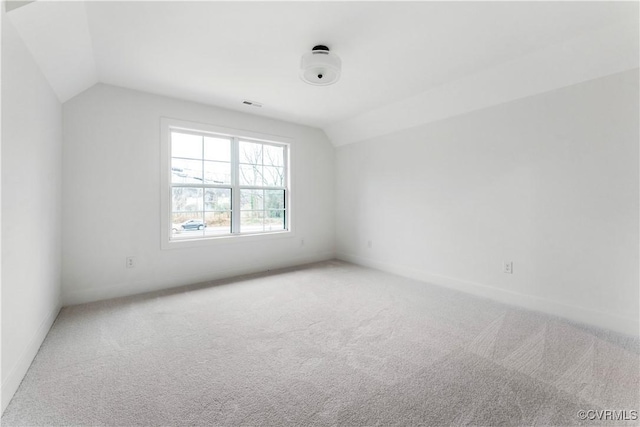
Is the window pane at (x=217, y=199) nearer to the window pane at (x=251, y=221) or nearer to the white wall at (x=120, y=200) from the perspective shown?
the window pane at (x=251, y=221)

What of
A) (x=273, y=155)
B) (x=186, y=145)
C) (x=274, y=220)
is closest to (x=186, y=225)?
(x=186, y=145)

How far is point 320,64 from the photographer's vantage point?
7.22ft

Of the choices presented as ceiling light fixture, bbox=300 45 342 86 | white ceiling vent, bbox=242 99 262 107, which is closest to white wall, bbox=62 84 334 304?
white ceiling vent, bbox=242 99 262 107

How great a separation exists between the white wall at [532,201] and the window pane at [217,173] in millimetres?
2386

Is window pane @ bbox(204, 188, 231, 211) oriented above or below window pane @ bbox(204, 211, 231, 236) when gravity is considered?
above

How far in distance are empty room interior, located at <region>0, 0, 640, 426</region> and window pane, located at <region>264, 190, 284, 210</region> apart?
12.6 inches

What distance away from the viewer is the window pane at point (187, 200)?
3.52 meters

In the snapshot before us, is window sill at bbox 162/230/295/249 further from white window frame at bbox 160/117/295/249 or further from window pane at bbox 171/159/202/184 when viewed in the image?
window pane at bbox 171/159/202/184

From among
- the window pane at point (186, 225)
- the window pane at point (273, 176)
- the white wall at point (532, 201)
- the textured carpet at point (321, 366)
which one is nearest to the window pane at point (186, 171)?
the window pane at point (186, 225)

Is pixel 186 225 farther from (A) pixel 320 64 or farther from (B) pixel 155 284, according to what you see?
(A) pixel 320 64

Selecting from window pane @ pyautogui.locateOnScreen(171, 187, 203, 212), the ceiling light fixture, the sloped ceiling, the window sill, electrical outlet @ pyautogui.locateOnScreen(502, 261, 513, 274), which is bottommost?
electrical outlet @ pyautogui.locateOnScreen(502, 261, 513, 274)

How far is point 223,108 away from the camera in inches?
147

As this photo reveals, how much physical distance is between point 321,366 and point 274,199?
3033 mm

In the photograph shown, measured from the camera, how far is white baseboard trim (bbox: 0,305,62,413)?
1.42m
